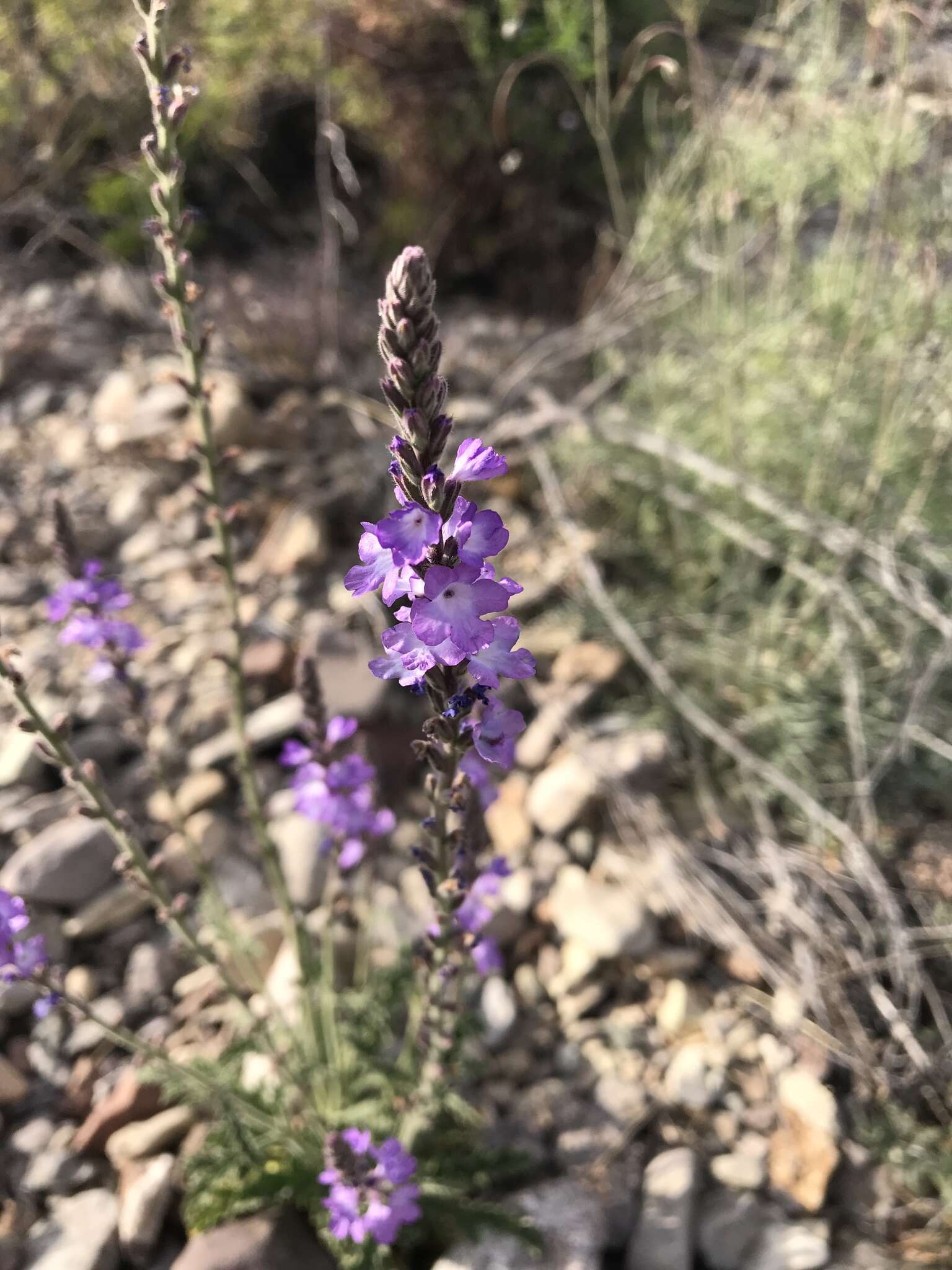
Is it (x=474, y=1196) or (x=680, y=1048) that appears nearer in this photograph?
(x=474, y=1196)

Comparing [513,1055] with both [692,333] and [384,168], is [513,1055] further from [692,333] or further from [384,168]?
[384,168]

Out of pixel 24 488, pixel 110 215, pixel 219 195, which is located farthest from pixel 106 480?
pixel 219 195

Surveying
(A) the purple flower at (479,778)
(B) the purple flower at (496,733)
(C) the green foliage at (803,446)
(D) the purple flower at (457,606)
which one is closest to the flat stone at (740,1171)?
(C) the green foliage at (803,446)

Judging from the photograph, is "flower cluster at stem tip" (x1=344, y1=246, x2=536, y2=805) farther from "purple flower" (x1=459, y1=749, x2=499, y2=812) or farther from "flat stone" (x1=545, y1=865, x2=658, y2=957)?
"flat stone" (x1=545, y1=865, x2=658, y2=957)

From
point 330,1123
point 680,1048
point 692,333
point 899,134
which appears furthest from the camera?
point 692,333

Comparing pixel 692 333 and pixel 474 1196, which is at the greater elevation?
pixel 692 333

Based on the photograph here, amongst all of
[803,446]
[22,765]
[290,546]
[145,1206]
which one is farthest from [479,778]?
[803,446]
